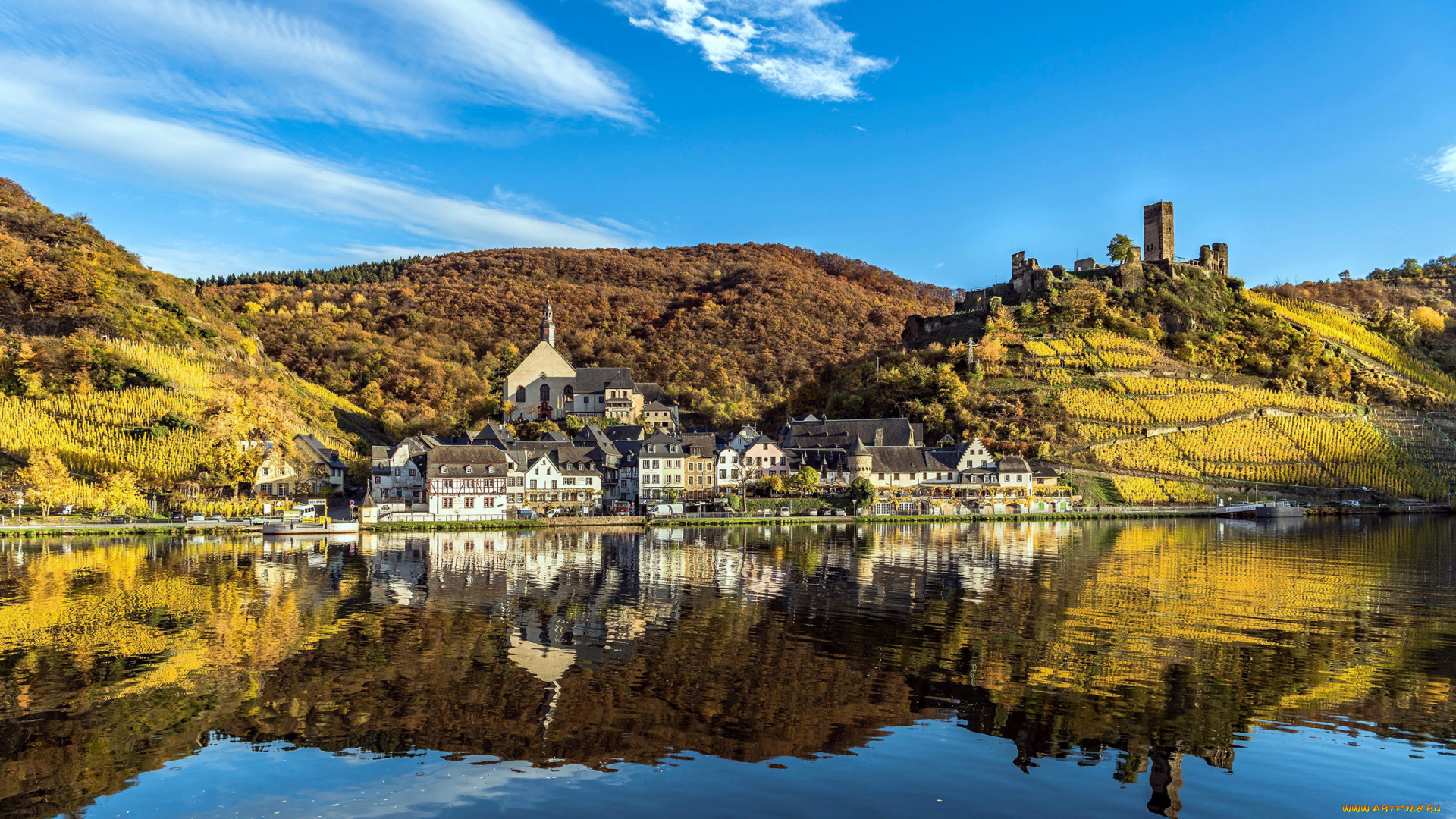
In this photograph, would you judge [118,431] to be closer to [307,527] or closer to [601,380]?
[307,527]

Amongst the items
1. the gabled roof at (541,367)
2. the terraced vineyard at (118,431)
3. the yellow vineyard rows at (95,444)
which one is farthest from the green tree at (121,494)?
the gabled roof at (541,367)

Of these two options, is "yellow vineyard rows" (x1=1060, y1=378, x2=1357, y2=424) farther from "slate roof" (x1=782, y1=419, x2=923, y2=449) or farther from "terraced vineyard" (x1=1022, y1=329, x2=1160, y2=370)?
"slate roof" (x1=782, y1=419, x2=923, y2=449)

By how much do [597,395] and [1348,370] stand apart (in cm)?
8458

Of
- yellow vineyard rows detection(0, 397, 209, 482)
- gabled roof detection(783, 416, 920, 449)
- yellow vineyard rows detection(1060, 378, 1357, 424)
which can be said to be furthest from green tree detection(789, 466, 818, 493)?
yellow vineyard rows detection(0, 397, 209, 482)

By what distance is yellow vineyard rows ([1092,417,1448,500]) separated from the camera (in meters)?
82.8

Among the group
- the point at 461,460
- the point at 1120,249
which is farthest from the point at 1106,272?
the point at 461,460

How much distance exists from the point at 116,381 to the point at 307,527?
88.6ft

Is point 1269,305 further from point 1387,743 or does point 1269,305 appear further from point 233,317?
point 233,317

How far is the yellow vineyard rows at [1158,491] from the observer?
3105 inches

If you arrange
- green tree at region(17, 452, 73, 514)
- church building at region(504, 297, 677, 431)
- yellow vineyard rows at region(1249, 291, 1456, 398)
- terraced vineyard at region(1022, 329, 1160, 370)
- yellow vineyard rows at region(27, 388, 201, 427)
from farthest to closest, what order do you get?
yellow vineyard rows at region(1249, 291, 1456, 398)
church building at region(504, 297, 677, 431)
terraced vineyard at region(1022, 329, 1160, 370)
yellow vineyard rows at region(27, 388, 201, 427)
green tree at region(17, 452, 73, 514)

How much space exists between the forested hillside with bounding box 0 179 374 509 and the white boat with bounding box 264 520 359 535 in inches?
447

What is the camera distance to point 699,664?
20.4m

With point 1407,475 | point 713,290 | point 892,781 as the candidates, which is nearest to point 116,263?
point 713,290

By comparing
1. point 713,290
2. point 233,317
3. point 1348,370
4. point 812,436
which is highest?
point 713,290
